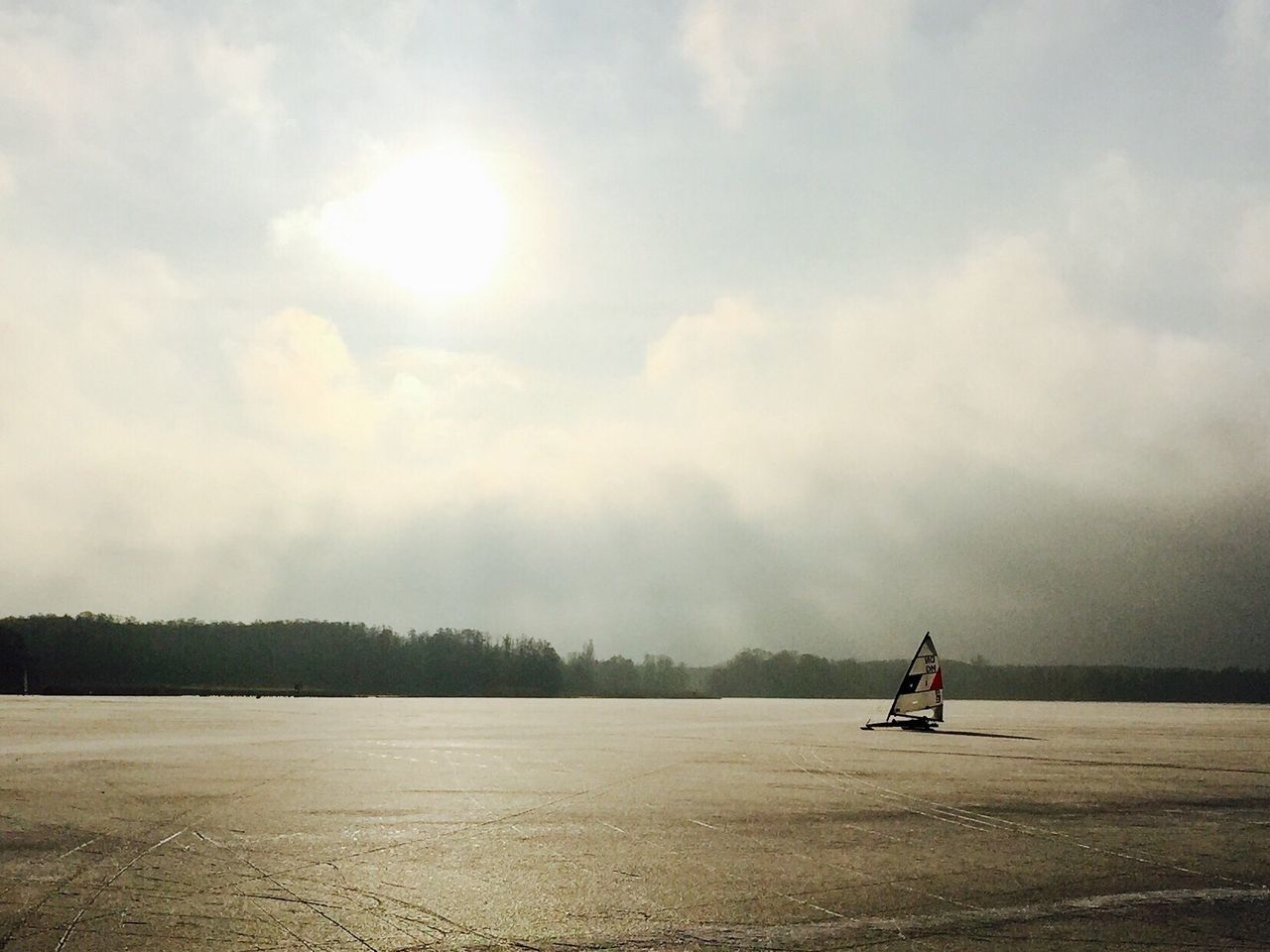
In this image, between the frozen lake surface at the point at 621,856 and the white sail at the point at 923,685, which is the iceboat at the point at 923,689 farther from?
the frozen lake surface at the point at 621,856

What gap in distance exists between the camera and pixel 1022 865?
13.2 m

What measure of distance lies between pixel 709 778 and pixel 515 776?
16.7 feet

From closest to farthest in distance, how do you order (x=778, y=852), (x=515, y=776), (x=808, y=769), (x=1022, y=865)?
1. (x=1022, y=865)
2. (x=778, y=852)
3. (x=515, y=776)
4. (x=808, y=769)

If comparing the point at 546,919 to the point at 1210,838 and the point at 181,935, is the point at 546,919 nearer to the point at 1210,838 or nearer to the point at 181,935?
the point at 181,935

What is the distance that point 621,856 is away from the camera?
13750mm

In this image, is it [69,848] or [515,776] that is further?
[515,776]

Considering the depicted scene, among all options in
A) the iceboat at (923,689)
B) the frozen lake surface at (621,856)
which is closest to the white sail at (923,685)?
the iceboat at (923,689)

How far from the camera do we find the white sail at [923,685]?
48.7 meters

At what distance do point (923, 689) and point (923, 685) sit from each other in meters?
0.30

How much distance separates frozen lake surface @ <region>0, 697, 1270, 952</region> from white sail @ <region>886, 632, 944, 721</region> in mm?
20226

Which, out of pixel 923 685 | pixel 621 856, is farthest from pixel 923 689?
pixel 621 856

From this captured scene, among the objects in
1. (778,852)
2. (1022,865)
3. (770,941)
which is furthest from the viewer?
(778,852)

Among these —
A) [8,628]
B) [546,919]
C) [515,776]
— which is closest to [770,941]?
[546,919]

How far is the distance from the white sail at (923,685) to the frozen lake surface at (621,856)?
2023 cm
